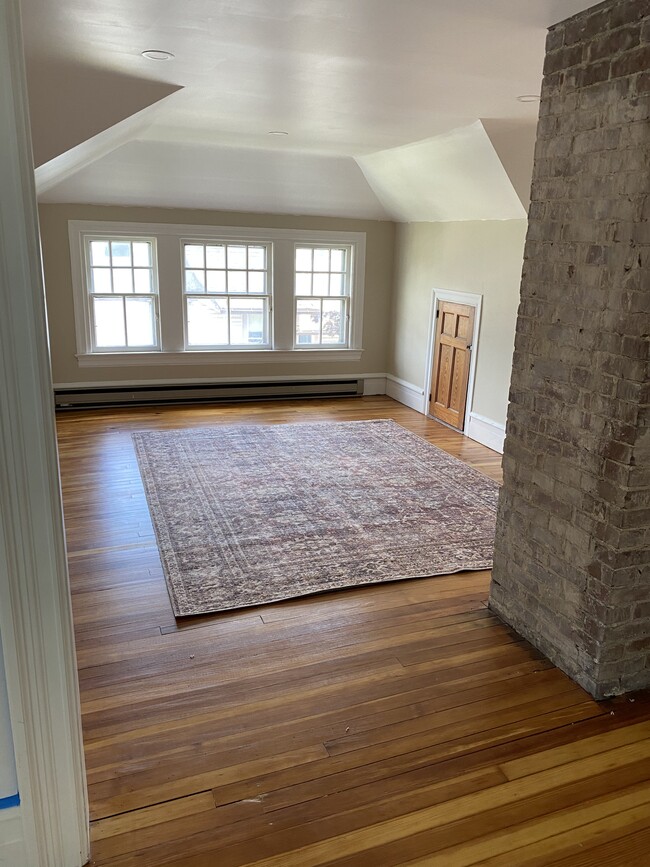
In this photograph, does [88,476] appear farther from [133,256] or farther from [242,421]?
[133,256]

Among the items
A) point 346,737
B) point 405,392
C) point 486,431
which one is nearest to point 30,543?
point 346,737

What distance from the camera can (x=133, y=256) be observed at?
703 centimetres

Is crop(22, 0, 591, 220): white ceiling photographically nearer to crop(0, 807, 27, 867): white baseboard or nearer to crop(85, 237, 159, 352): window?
crop(85, 237, 159, 352): window

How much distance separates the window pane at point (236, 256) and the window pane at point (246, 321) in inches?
15.6

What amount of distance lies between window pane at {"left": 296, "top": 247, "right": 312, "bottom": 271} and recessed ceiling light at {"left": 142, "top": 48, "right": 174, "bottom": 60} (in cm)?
440

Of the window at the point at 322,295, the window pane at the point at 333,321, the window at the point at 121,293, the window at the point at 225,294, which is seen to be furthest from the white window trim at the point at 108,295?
the window pane at the point at 333,321

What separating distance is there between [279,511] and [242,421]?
8.24 feet

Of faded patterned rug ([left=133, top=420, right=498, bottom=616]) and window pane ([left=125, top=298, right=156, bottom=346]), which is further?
window pane ([left=125, top=298, right=156, bottom=346])

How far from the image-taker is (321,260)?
777cm

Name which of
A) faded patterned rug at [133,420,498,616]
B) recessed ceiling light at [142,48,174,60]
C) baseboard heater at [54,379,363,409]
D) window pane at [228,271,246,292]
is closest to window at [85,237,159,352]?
baseboard heater at [54,379,363,409]

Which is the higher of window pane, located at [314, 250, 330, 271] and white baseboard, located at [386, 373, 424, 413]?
window pane, located at [314, 250, 330, 271]

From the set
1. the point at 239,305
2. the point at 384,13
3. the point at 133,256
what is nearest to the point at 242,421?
the point at 239,305

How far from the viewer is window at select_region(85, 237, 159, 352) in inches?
273

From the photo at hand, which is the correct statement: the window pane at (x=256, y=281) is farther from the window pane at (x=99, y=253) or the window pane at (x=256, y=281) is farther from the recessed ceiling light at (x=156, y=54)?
the recessed ceiling light at (x=156, y=54)
